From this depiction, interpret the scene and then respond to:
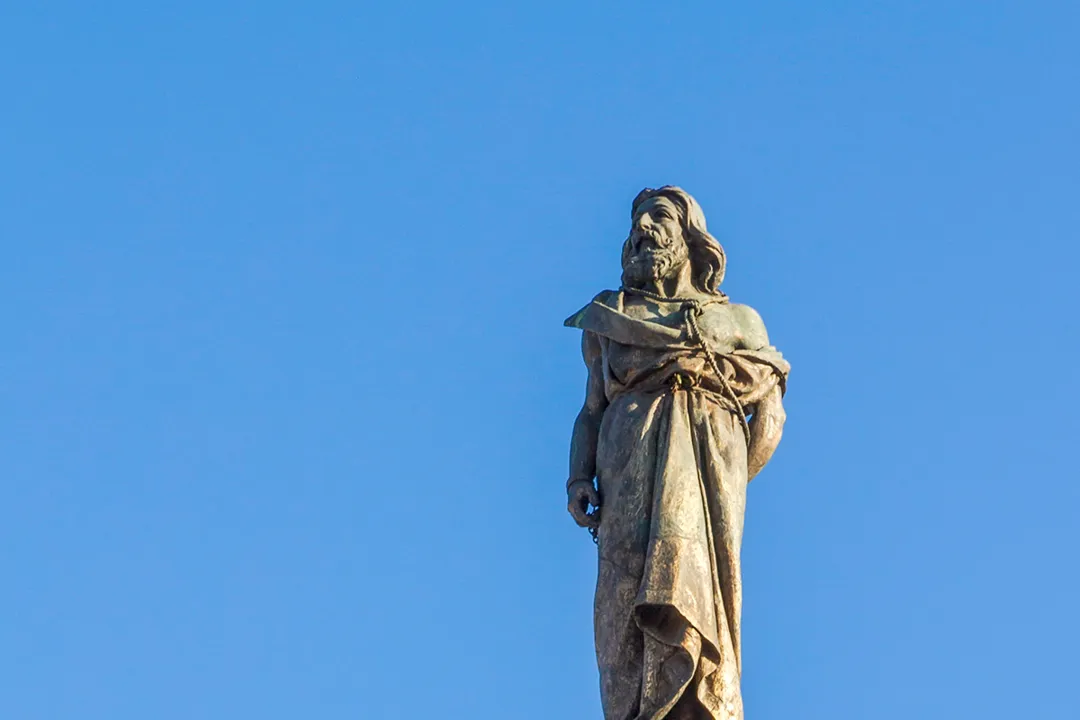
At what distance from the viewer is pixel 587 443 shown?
16859mm

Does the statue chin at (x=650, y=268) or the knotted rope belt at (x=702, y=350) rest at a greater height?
the statue chin at (x=650, y=268)

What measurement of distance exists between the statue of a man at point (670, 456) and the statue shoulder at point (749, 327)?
0.03 feet

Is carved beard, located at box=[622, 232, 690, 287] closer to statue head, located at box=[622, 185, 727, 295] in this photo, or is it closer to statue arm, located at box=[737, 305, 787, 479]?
statue head, located at box=[622, 185, 727, 295]

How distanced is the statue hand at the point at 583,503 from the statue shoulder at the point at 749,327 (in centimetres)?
156

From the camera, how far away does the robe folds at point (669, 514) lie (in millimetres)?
15594

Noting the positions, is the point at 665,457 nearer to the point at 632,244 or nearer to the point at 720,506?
the point at 720,506

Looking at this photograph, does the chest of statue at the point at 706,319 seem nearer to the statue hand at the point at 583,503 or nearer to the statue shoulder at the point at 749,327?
the statue shoulder at the point at 749,327

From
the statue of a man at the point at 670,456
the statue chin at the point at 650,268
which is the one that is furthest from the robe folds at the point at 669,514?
the statue chin at the point at 650,268

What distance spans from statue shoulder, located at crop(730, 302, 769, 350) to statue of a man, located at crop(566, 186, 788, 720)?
0.03ft

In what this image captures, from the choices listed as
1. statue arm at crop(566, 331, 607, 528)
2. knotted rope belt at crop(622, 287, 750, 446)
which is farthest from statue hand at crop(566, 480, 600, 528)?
knotted rope belt at crop(622, 287, 750, 446)

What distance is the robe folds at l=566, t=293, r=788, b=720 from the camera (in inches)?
614

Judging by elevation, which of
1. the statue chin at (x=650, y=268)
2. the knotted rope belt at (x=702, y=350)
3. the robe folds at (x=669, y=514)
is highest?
the statue chin at (x=650, y=268)

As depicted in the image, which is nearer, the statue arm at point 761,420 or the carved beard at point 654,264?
the statue arm at point 761,420

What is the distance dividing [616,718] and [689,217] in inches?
152
